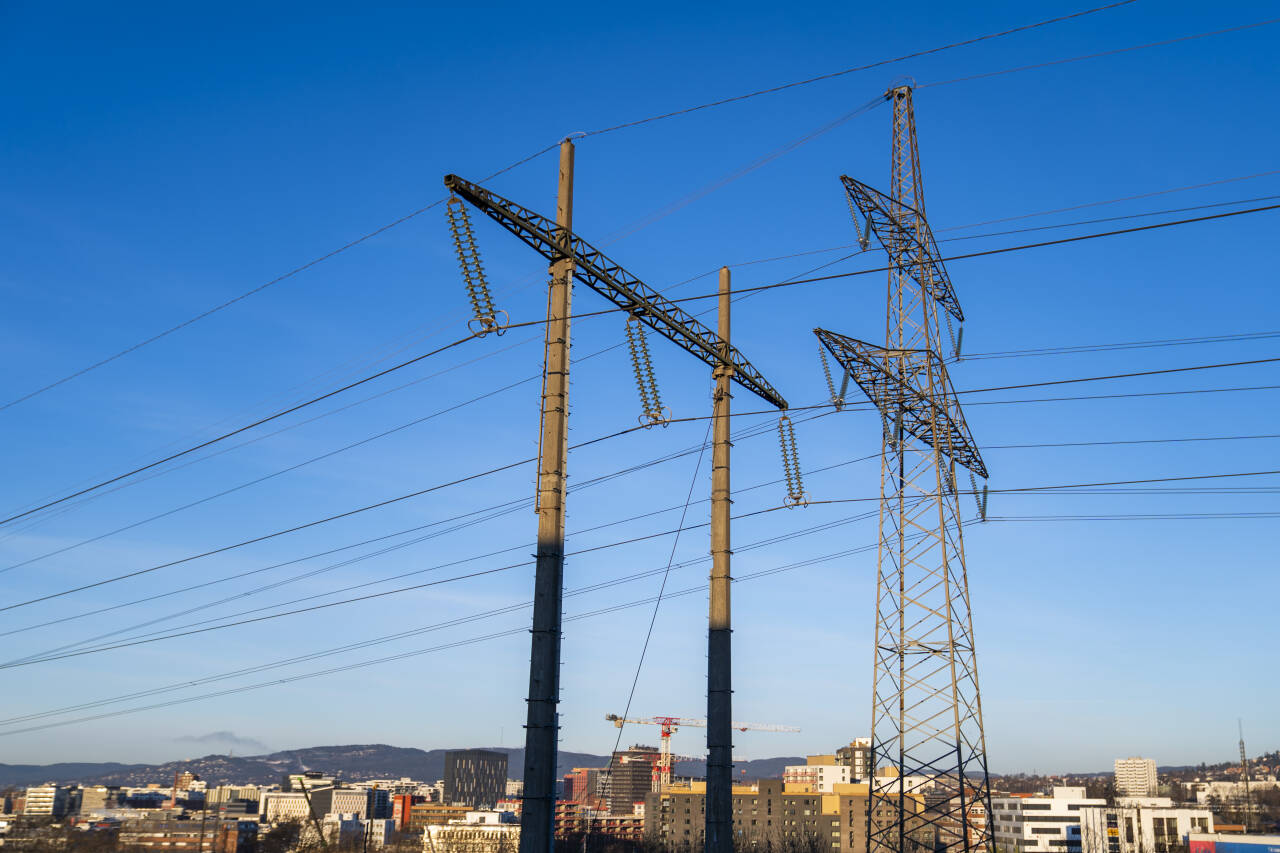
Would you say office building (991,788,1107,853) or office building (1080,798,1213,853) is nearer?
office building (1080,798,1213,853)

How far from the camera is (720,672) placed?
2328 centimetres

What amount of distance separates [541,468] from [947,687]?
726 inches

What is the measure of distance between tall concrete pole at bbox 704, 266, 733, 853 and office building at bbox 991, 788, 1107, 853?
162687 millimetres

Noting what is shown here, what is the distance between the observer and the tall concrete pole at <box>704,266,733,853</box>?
22.7 m

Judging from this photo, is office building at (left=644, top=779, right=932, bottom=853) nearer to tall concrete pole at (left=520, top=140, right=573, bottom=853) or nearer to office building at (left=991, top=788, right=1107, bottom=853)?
office building at (left=991, top=788, right=1107, bottom=853)

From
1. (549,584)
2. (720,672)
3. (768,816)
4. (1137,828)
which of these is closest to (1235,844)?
(1137,828)

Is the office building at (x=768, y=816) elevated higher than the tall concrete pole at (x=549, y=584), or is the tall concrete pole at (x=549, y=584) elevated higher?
the tall concrete pole at (x=549, y=584)

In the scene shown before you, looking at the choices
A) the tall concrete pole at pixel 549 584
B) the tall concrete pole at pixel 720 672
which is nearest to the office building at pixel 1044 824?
the tall concrete pole at pixel 720 672

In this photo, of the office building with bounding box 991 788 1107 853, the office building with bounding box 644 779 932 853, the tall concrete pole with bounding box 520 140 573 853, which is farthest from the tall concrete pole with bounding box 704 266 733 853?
the office building with bounding box 991 788 1107 853

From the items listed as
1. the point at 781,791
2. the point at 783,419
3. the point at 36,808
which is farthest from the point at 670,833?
the point at 783,419

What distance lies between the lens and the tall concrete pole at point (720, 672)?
2270cm

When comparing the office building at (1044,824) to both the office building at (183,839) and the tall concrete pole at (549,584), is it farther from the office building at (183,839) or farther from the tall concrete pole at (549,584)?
the tall concrete pole at (549,584)

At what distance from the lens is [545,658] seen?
1883cm

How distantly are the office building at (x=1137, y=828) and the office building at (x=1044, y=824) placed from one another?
3.04m
